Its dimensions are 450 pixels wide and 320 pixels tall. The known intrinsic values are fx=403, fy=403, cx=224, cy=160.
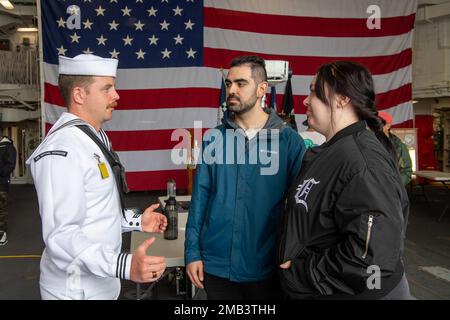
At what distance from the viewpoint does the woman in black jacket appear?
1.20 m

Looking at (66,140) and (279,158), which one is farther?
(279,158)

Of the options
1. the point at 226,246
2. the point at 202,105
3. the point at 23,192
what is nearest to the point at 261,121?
the point at 226,246

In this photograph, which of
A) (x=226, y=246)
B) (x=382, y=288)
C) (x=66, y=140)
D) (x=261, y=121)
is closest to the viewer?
(x=382, y=288)

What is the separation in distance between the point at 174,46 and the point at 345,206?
7.25 m

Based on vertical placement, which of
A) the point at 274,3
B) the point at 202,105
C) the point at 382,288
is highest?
the point at 274,3

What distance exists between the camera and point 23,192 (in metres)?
10.7

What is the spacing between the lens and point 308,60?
8438mm

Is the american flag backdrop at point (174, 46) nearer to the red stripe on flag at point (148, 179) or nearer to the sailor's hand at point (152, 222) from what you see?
the red stripe on flag at point (148, 179)

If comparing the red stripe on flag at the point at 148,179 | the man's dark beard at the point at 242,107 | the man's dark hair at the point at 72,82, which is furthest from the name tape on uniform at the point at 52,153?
the red stripe on flag at the point at 148,179

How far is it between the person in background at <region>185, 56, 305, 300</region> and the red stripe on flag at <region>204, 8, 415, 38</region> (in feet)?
21.4

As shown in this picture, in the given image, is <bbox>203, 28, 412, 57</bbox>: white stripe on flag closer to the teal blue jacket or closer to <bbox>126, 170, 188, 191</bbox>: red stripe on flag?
<bbox>126, 170, 188, 191</bbox>: red stripe on flag

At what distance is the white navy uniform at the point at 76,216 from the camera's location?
1.24m

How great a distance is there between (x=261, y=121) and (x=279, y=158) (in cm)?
21
